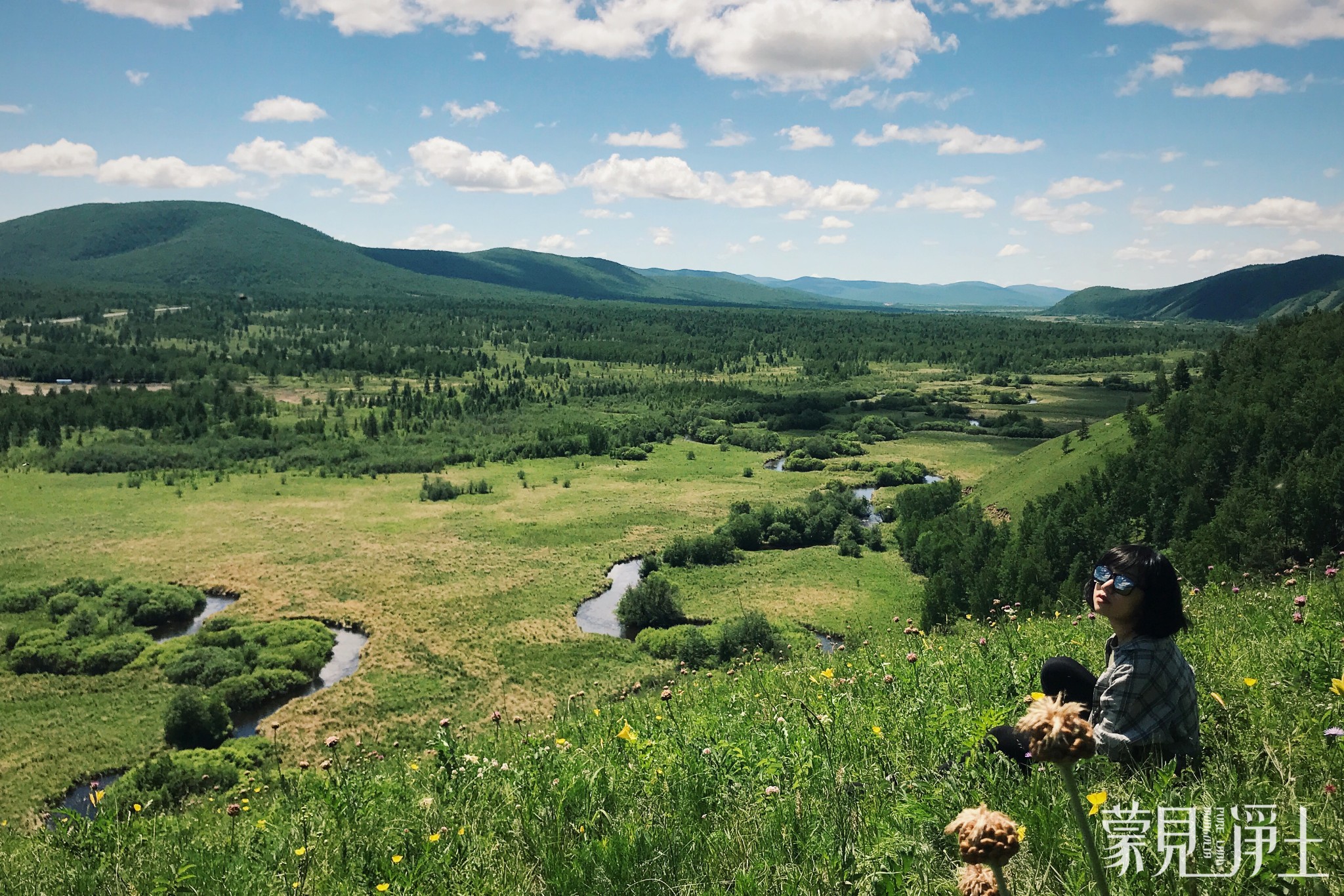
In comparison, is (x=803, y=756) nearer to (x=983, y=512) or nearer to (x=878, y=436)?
(x=983, y=512)

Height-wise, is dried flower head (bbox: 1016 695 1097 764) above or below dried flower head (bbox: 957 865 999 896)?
above

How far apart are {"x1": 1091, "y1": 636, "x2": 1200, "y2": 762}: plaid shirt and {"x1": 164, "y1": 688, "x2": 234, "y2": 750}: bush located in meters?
41.6

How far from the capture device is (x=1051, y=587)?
43031mm

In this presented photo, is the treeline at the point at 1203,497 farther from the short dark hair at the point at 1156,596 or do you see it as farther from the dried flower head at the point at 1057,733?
the dried flower head at the point at 1057,733

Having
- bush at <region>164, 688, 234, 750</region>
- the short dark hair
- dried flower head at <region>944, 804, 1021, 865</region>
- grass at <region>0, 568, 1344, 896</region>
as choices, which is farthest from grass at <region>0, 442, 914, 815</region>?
dried flower head at <region>944, 804, 1021, 865</region>

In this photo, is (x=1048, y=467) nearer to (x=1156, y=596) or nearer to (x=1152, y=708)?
(x=1156, y=596)

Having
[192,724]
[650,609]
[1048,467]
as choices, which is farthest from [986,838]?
[1048,467]

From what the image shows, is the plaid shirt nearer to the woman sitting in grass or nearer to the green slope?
the woman sitting in grass

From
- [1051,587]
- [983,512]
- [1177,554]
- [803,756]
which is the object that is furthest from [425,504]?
[803,756]

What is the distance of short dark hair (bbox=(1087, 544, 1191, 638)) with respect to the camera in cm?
479

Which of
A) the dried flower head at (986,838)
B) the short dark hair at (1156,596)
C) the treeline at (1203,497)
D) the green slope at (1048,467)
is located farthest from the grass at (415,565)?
the dried flower head at (986,838)

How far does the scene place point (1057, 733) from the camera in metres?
2.25

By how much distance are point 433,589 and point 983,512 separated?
4879 cm

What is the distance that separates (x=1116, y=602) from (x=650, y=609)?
49754mm
